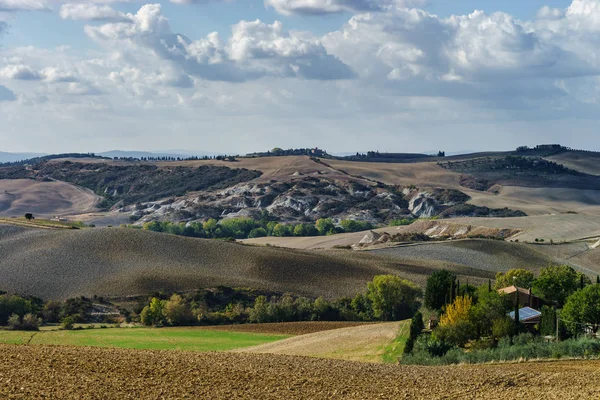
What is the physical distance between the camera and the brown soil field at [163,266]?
99.1 meters

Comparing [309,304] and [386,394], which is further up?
[386,394]

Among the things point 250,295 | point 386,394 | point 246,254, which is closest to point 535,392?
point 386,394

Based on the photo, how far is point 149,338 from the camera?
69.6m

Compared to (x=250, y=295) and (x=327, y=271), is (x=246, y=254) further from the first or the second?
(x=250, y=295)

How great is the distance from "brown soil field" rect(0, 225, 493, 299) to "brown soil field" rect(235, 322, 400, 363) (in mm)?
32393

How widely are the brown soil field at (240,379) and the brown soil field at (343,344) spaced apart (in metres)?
19.3

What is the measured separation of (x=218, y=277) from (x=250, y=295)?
27.8ft

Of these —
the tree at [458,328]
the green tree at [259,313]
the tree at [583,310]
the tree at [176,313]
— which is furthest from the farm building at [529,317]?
the tree at [176,313]

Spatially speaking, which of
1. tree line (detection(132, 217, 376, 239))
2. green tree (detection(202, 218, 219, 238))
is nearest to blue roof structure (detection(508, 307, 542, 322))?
tree line (detection(132, 217, 376, 239))

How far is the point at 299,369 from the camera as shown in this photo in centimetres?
3359

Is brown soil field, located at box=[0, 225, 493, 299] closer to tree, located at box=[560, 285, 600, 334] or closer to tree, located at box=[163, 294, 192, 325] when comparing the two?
tree, located at box=[163, 294, 192, 325]

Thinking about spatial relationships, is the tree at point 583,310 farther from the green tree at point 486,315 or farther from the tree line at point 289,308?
the tree line at point 289,308

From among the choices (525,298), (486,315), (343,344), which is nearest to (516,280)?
(525,298)

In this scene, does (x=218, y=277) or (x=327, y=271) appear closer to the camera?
(x=218, y=277)
